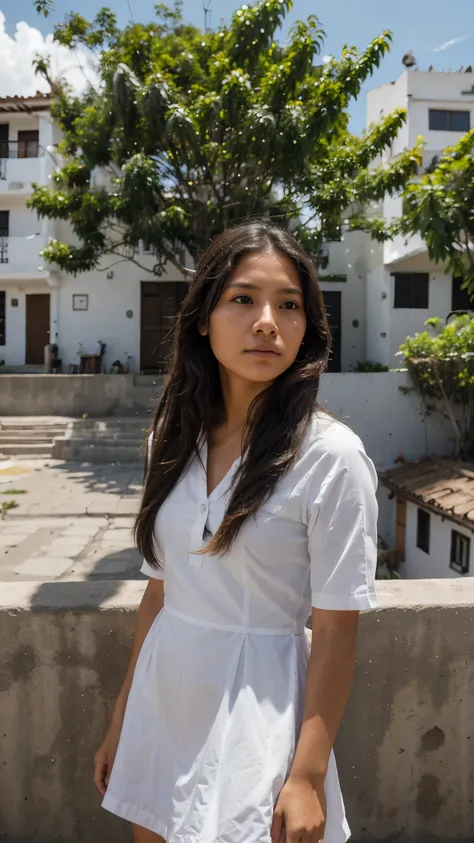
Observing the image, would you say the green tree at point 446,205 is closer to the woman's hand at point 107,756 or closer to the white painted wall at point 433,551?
the white painted wall at point 433,551

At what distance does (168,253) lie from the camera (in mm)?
Result: 10945

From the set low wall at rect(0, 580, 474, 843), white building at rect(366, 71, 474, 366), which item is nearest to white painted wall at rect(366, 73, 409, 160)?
white building at rect(366, 71, 474, 366)

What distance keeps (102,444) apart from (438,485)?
5.74 metres

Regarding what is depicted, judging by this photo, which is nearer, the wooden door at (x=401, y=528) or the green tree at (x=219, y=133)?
the green tree at (x=219, y=133)

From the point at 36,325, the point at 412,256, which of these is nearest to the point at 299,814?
the point at 412,256

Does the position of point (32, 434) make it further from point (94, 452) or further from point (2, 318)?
point (2, 318)

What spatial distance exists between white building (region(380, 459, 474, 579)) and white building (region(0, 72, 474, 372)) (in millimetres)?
6283

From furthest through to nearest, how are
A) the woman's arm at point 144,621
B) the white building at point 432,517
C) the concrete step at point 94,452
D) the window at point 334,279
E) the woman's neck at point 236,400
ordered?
1. the window at point 334,279
2. the concrete step at point 94,452
3. the white building at point 432,517
4. the woman's arm at point 144,621
5. the woman's neck at point 236,400

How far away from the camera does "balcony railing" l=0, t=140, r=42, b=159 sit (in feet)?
57.8

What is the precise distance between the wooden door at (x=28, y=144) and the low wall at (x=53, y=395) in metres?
7.31

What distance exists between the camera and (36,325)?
17.8 metres

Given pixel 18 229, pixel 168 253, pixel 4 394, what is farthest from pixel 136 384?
pixel 18 229

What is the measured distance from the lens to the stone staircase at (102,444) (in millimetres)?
11016

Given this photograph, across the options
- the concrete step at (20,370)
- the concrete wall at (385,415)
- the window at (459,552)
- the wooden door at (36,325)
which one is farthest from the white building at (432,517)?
the wooden door at (36,325)
